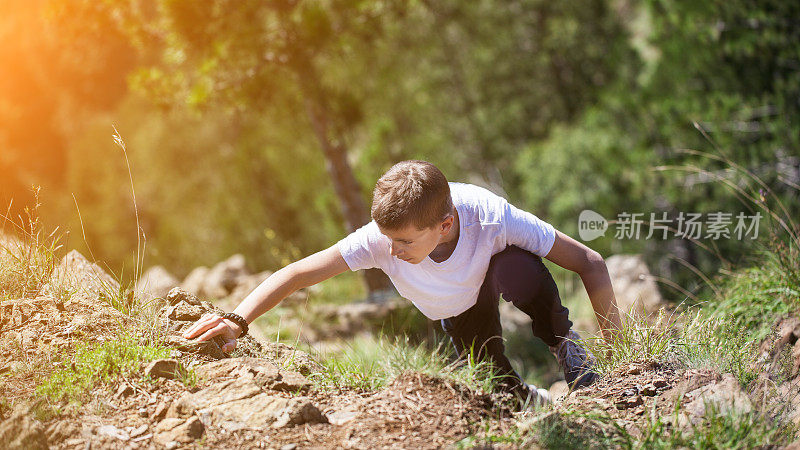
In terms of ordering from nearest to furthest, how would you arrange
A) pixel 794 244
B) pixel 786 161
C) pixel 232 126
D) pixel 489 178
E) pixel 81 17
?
pixel 794 244 → pixel 81 17 → pixel 786 161 → pixel 232 126 → pixel 489 178

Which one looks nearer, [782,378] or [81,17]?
[782,378]

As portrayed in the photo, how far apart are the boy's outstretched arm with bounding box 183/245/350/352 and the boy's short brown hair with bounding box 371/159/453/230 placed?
35 cm

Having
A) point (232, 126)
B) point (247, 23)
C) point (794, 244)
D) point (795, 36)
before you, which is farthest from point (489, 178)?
point (794, 244)

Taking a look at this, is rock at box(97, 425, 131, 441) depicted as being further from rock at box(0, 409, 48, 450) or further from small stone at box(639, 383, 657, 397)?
small stone at box(639, 383, 657, 397)

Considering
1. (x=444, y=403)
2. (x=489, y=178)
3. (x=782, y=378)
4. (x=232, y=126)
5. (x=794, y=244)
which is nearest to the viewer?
(x=444, y=403)

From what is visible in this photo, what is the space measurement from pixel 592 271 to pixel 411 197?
0.91m

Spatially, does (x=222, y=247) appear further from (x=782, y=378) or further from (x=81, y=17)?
(x=782, y=378)

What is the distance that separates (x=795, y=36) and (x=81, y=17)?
804 centimetres

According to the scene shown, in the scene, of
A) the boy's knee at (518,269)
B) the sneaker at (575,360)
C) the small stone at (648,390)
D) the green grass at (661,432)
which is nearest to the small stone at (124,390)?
the green grass at (661,432)

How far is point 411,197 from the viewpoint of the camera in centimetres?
281

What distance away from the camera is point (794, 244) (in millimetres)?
4020

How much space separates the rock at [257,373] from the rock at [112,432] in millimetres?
389

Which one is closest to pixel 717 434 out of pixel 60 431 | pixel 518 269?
pixel 518 269

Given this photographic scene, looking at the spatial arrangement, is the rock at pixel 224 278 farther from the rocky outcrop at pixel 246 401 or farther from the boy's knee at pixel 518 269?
the boy's knee at pixel 518 269
